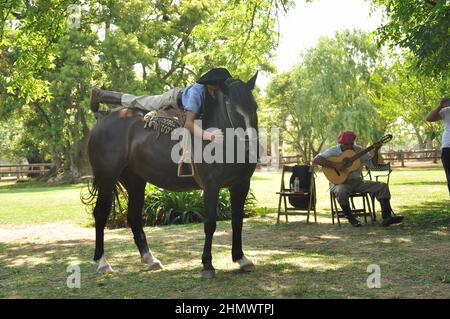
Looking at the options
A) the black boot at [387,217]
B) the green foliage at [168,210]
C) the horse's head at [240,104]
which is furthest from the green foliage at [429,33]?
the green foliage at [168,210]

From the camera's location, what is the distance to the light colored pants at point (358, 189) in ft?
31.2

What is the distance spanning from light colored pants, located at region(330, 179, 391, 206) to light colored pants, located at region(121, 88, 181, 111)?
4.51 metres

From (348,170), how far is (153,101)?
4.67 metres

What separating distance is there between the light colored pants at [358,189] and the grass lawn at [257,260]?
59 cm

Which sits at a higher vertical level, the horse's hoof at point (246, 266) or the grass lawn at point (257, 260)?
the horse's hoof at point (246, 266)

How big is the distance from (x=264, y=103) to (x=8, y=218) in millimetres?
47861

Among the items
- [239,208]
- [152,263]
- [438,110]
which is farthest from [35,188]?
[239,208]

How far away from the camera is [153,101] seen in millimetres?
6527

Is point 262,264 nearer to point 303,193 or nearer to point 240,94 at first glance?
point 240,94

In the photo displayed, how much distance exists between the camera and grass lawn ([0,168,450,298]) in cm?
497

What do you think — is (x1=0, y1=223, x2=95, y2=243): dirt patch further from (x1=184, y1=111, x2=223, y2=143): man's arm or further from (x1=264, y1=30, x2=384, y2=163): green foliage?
(x1=264, y1=30, x2=384, y2=163): green foliage

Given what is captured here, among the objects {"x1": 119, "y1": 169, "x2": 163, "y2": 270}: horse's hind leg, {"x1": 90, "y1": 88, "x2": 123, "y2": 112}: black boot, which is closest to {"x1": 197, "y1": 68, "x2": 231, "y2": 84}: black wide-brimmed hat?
{"x1": 90, "y1": 88, "x2": 123, "y2": 112}: black boot

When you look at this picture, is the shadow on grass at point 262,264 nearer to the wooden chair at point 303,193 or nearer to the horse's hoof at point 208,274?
the horse's hoof at point 208,274
